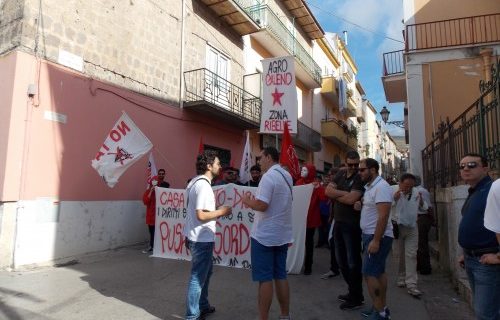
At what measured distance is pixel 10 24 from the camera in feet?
25.5

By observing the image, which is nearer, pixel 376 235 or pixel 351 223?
pixel 376 235

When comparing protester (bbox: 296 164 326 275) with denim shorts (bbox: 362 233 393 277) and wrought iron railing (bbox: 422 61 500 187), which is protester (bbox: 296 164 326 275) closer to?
wrought iron railing (bbox: 422 61 500 187)

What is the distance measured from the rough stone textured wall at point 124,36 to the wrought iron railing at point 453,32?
6914 millimetres

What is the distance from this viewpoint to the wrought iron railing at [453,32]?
44.5ft

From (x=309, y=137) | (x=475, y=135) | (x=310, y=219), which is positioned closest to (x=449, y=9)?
(x=309, y=137)

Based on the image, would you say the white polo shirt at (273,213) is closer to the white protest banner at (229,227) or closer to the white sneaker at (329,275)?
the white protest banner at (229,227)

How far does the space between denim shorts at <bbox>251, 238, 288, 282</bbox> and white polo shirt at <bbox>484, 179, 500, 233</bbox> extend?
1917mm

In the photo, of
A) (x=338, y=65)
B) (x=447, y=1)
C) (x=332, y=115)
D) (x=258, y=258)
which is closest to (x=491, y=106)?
(x=258, y=258)

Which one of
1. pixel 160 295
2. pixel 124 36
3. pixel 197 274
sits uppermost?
pixel 124 36

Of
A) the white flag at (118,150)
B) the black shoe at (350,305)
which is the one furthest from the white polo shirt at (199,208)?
the white flag at (118,150)

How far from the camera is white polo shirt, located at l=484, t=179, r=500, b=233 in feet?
8.87

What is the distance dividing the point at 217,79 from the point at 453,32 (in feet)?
27.1

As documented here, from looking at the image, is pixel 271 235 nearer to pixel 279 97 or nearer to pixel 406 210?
pixel 406 210

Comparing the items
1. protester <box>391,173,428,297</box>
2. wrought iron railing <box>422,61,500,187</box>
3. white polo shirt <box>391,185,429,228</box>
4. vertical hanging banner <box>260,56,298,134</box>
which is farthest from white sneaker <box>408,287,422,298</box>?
vertical hanging banner <box>260,56,298,134</box>
